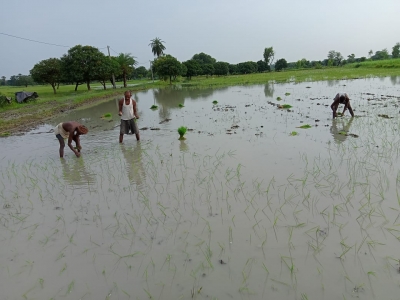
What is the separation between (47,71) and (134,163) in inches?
1000

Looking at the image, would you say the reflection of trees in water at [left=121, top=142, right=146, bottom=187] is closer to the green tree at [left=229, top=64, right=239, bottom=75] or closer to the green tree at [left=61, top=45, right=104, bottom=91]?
the green tree at [left=61, top=45, right=104, bottom=91]

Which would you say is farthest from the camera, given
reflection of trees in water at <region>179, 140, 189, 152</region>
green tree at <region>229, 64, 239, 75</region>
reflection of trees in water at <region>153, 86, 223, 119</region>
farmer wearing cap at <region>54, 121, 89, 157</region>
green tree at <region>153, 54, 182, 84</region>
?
green tree at <region>229, 64, 239, 75</region>

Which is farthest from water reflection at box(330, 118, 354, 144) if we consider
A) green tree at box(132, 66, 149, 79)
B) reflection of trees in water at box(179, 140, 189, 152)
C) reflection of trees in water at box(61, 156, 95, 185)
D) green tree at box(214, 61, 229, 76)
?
green tree at box(132, 66, 149, 79)

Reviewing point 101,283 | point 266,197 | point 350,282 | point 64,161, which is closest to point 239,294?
point 350,282

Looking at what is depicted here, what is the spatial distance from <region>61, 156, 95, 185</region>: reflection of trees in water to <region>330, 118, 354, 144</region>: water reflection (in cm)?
593

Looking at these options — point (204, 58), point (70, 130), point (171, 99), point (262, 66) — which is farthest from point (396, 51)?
point (70, 130)

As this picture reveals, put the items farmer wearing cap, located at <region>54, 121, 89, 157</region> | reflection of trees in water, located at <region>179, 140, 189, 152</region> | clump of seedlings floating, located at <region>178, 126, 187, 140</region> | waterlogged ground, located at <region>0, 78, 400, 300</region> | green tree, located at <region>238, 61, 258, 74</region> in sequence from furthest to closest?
1. green tree, located at <region>238, 61, 258, 74</region>
2. clump of seedlings floating, located at <region>178, 126, 187, 140</region>
3. reflection of trees in water, located at <region>179, 140, 189, 152</region>
4. farmer wearing cap, located at <region>54, 121, 89, 157</region>
5. waterlogged ground, located at <region>0, 78, 400, 300</region>

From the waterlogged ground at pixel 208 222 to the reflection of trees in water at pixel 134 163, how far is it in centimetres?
4

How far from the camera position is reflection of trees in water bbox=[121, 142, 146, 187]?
5199 millimetres

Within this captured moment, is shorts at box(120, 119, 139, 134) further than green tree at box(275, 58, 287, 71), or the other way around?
green tree at box(275, 58, 287, 71)

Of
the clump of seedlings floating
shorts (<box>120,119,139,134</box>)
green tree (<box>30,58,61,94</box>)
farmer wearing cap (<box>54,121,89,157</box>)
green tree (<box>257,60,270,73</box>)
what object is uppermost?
green tree (<box>257,60,270,73</box>)

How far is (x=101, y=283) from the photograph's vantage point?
8.75 feet

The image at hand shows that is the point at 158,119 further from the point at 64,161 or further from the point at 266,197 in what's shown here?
the point at 266,197

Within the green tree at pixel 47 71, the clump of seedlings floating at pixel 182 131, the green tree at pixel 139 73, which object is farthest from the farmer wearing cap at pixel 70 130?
the green tree at pixel 139 73
